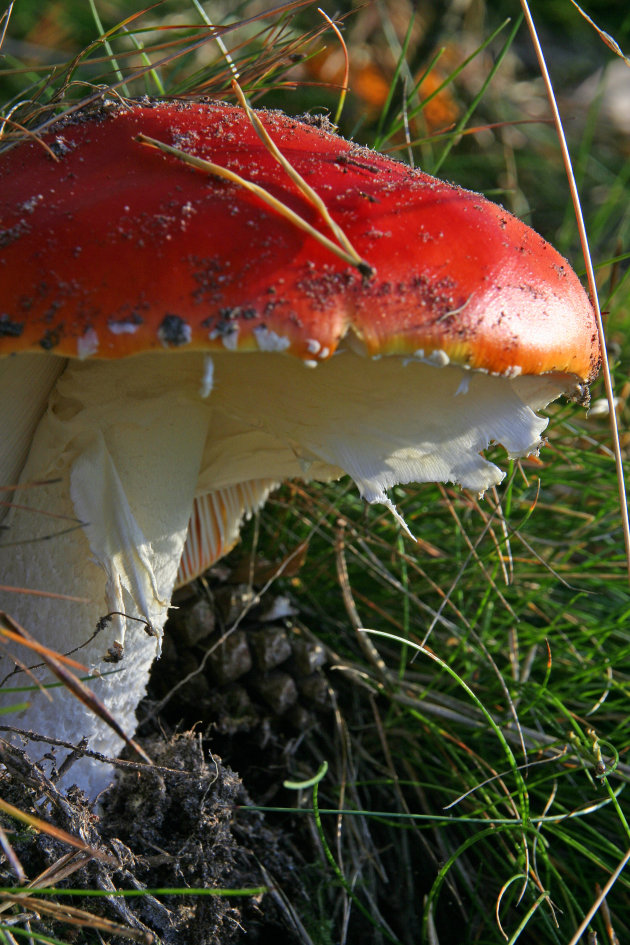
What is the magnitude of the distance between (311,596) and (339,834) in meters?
0.59

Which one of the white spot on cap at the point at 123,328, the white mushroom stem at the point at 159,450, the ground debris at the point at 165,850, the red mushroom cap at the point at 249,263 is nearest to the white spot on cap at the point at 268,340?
the red mushroom cap at the point at 249,263

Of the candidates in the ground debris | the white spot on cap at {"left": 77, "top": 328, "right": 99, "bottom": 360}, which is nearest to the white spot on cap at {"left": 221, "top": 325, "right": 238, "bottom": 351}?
the white spot on cap at {"left": 77, "top": 328, "right": 99, "bottom": 360}

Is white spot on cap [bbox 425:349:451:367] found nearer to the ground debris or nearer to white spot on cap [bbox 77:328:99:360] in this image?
white spot on cap [bbox 77:328:99:360]

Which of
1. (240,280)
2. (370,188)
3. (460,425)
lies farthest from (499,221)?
(240,280)

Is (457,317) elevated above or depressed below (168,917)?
above

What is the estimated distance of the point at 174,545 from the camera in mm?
1226

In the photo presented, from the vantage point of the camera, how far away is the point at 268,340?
0.76 metres

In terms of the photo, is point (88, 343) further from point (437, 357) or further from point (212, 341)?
point (437, 357)

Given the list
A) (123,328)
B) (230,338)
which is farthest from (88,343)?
(230,338)

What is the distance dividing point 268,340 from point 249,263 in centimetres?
10

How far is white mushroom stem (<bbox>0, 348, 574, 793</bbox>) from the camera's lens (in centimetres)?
108

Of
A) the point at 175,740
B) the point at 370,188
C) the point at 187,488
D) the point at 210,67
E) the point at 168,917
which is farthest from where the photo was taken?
the point at 210,67

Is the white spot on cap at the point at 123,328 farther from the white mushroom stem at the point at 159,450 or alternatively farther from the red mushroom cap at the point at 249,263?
the white mushroom stem at the point at 159,450

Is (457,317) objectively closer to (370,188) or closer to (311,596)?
(370,188)
